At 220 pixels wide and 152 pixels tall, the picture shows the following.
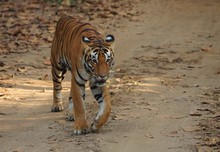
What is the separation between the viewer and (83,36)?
6.82 meters

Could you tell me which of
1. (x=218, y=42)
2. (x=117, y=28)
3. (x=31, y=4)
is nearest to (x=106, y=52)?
(x=218, y=42)

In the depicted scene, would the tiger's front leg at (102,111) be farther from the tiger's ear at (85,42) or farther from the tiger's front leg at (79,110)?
the tiger's ear at (85,42)

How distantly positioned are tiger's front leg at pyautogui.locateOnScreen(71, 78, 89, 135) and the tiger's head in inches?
12.3

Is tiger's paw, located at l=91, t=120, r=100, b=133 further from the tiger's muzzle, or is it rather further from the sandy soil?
the tiger's muzzle

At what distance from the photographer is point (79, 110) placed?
674cm

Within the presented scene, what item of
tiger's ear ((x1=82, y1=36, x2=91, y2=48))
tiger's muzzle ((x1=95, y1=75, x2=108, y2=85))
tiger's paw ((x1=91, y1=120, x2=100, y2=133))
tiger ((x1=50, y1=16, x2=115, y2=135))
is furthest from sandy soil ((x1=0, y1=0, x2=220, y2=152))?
tiger's ear ((x1=82, y1=36, x2=91, y2=48))

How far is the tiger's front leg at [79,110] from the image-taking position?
671 cm

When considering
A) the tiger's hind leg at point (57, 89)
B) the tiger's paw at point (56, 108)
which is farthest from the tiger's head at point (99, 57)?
the tiger's paw at point (56, 108)

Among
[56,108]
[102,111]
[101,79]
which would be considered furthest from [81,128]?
[56,108]

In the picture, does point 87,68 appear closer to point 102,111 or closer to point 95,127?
point 102,111

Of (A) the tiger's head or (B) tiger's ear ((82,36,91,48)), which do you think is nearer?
(A) the tiger's head

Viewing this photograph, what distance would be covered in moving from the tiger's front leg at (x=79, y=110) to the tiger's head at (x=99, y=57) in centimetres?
31

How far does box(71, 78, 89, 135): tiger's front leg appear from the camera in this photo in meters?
6.71

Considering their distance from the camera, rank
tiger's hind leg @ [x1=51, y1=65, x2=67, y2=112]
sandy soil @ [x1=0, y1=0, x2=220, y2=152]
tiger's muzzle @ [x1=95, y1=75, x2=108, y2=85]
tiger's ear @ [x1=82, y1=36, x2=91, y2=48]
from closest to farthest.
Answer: tiger's muzzle @ [x1=95, y1=75, x2=108, y2=85], sandy soil @ [x1=0, y1=0, x2=220, y2=152], tiger's ear @ [x1=82, y1=36, x2=91, y2=48], tiger's hind leg @ [x1=51, y1=65, x2=67, y2=112]
